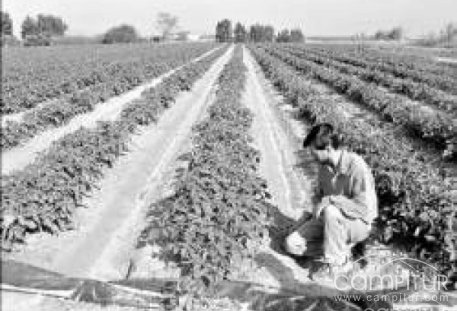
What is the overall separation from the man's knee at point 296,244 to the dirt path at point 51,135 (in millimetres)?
4063

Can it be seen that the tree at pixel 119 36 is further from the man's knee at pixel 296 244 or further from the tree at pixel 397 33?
the man's knee at pixel 296 244

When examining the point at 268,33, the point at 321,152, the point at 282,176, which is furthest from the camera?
the point at 268,33

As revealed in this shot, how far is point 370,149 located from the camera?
7.65 meters

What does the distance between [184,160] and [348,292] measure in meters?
4.56

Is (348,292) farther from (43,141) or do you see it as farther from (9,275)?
(43,141)

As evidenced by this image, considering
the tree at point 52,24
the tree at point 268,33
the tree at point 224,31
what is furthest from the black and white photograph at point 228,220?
the tree at point 268,33

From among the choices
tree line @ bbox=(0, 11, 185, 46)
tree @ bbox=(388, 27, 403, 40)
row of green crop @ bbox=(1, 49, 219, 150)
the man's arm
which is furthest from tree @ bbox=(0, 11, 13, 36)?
the man's arm

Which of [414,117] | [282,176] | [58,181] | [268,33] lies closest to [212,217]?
[58,181]

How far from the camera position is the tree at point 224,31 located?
115 m

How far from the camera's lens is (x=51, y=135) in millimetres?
10242

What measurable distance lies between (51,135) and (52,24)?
108m

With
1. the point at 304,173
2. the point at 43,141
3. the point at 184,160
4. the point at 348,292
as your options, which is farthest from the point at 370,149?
the point at 43,141

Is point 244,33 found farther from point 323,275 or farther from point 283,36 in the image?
point 323,275

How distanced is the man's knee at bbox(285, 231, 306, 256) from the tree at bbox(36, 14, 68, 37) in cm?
10651
